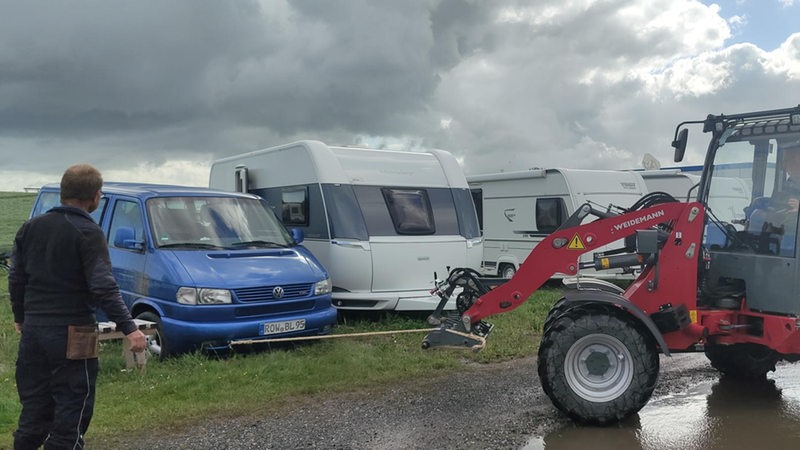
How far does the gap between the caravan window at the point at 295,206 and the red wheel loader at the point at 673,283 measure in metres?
4.34

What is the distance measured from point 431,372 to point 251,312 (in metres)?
2.06

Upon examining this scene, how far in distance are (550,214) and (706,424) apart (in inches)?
336

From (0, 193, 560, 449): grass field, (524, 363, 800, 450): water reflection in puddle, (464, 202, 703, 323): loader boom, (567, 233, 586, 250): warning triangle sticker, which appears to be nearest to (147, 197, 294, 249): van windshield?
(0, 193, 560, 449): grass field

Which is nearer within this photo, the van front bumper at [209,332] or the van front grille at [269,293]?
the van front bumper at [209,332]

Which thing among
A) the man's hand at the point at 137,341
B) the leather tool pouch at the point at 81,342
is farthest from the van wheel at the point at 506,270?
the leather tool pouch at the point at 81,342

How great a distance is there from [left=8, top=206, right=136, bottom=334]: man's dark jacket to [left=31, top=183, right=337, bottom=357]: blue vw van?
10.1 ft

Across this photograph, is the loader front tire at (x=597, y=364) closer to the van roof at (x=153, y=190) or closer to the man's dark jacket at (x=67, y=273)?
the man's dark jacket at (x=67, y=273)

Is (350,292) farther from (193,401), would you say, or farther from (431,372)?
(193,401)

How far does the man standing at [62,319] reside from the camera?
11.5 ft

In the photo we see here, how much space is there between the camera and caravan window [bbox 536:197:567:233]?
13.3 m

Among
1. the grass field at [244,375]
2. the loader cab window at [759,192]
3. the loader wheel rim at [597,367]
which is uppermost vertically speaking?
the loader cab window at [759,192]

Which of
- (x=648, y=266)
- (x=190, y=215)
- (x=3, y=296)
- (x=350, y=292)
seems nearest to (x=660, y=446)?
(x=648, y=266)

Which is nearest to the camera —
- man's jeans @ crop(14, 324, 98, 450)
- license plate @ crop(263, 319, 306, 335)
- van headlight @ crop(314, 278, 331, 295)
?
man's jeans @ crop(14, 324, 98, 450)

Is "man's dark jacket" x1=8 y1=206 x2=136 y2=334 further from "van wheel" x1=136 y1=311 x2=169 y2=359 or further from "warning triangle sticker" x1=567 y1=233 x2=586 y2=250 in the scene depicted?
"warning triangle sticker" x1=567 y1=233 x2=586 y2=250
